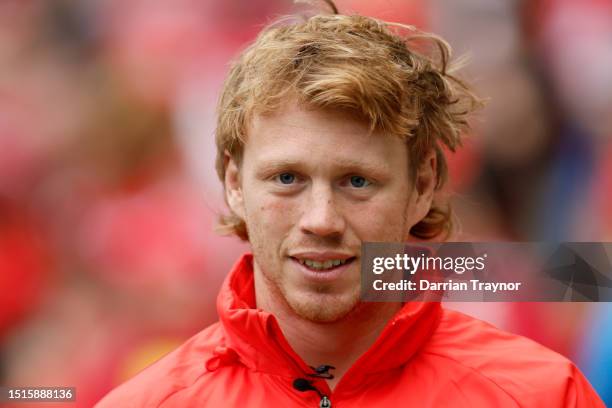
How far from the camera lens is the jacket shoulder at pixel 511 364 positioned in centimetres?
177

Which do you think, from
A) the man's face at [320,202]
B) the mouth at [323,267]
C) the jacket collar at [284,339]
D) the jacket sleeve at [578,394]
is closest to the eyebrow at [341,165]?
the man's face at [320,202]

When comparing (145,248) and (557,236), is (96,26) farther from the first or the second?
(557,236)

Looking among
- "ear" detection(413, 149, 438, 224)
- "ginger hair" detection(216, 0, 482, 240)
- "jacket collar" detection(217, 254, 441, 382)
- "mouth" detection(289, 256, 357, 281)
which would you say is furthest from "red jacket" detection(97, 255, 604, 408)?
"ginger hair" detection(216, 0, 482, 240)

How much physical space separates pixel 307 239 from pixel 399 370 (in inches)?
12.4

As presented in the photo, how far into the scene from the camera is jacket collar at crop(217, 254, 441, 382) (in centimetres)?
175

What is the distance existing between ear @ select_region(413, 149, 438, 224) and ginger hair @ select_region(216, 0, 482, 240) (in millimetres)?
18

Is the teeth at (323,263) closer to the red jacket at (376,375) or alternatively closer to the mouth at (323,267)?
the mouth at (323,267)

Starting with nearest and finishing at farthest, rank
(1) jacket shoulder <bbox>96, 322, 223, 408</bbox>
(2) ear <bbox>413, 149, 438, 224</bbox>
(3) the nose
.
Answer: (3) the nose < (1) jacket shoulder <bbox>96, 322, 223, 408</bbox> < (2) ear <bbox>413, 149, 438, 224</bbox>

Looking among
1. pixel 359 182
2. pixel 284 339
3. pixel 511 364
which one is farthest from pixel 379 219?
pixel 511 364

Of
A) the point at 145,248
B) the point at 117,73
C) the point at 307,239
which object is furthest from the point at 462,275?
the point at 117,73

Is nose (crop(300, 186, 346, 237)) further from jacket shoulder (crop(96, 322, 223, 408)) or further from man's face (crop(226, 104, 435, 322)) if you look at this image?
jacket shoulder (crop(96, 322, 223, 408))

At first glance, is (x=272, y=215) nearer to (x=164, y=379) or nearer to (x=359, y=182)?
(x=359, y=182)

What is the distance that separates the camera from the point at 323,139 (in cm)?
174

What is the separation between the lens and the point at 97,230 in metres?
3.10
